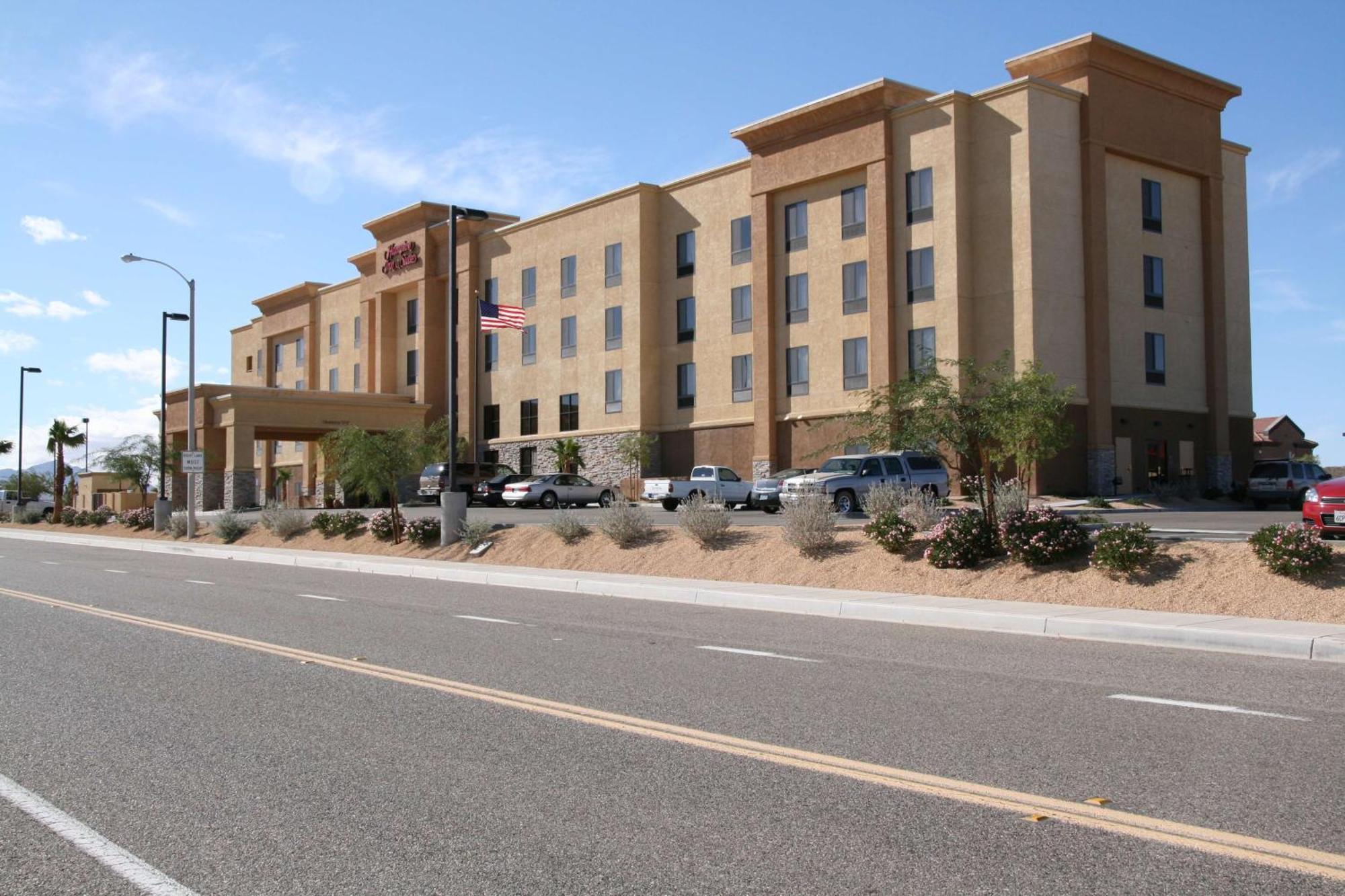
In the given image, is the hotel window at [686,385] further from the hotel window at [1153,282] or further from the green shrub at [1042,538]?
the green shrub at [1042,538]

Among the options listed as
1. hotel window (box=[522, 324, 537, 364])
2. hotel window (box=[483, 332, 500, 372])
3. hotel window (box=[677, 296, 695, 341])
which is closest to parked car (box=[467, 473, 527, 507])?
hotel window (box=[677, 296, 695, 341])

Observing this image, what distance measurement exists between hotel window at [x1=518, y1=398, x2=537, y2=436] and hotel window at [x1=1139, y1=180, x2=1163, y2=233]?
2952cm

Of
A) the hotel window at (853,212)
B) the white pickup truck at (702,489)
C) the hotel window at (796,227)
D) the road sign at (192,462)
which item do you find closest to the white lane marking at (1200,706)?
the white pickup truck at (702,489)

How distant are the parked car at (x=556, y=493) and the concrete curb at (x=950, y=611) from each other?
21.2m

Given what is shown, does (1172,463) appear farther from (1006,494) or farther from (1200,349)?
(1006,494)

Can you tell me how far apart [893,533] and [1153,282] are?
1259 inches

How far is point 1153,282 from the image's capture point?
4456cm

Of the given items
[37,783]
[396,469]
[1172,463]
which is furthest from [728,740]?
[1172,463]

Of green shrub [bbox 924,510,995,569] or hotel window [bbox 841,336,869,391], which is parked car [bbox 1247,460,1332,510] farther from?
green shrub [bbox 924,510,995,569]

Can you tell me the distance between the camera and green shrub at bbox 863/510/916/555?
17.3 meters

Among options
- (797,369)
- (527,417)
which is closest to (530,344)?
(527,417)

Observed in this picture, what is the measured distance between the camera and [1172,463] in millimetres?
44531

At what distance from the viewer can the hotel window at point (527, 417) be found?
194 ft

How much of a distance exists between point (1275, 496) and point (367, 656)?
35077 mm
